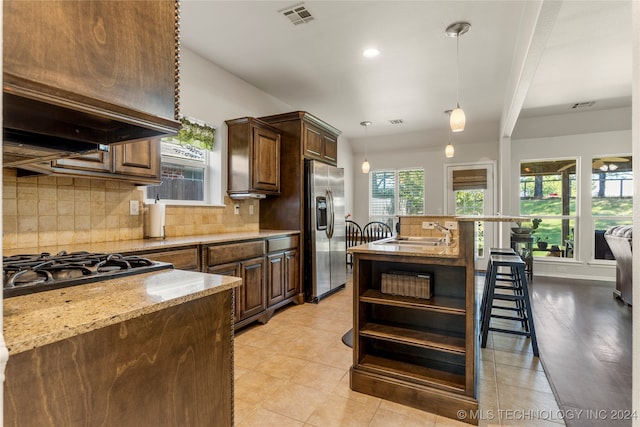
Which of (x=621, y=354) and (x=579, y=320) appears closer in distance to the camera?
(x=621, y=354)

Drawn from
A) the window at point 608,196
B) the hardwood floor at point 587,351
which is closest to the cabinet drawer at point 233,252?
the hardwood floor at point 587,351

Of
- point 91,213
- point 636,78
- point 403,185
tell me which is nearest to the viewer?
point 636,78

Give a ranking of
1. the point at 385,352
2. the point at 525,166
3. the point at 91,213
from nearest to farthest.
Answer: the point at 385,352, the point at 91,213, the point at 525,166

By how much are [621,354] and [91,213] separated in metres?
4.34

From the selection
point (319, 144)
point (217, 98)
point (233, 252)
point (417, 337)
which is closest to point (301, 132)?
point (319, 144)

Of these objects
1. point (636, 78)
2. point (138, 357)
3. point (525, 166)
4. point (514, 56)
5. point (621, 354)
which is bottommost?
point (621, 354)

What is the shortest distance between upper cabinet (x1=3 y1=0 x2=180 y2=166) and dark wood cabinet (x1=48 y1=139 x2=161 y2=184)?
3.24 ft

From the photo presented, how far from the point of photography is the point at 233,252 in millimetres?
2836

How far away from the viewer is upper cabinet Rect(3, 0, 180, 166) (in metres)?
0.71

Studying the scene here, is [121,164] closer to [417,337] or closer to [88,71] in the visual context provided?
[88,71]

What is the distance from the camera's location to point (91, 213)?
2.41m

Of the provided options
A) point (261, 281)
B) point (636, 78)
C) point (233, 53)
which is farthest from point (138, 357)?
point (233, 53)

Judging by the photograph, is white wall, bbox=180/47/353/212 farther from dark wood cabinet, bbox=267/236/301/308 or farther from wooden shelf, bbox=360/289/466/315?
wooden shelf, bbox=360/289/466/315

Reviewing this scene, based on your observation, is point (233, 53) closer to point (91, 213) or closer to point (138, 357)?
point (91, 213)
